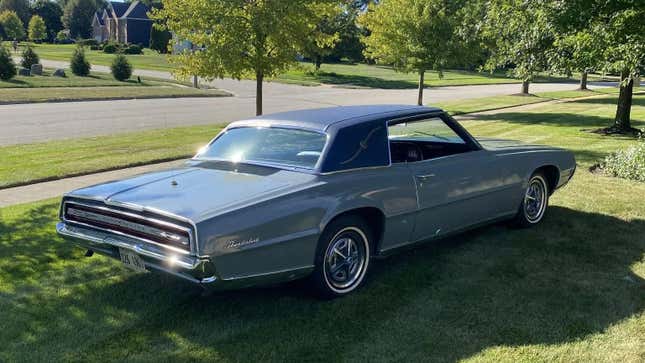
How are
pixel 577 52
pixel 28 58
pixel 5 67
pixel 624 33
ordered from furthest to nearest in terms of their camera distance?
pixel 28 58, pixel 5 67, pixel 577 52, pixel 624 33

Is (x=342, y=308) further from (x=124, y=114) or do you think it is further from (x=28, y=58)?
(x=28, y=58)

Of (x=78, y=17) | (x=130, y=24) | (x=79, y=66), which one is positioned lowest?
(x=79, y=66)

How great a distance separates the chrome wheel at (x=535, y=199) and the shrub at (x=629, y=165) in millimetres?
3509

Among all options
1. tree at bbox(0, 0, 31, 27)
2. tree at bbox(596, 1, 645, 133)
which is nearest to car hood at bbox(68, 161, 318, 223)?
tree at bbox(596, 1, 645, 133)

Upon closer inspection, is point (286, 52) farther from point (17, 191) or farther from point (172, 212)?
point (172, 212)

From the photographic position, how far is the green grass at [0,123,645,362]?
3.76m

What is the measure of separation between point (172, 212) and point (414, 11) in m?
19.4

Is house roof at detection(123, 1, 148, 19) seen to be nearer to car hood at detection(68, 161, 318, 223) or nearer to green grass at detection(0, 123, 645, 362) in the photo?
green grass at detection(0, 123, 645, 362)

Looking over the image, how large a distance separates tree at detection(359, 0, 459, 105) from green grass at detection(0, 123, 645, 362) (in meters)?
16.8

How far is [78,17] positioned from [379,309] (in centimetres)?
11581

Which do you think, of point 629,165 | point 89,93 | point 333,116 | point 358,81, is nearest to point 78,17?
point 358,81

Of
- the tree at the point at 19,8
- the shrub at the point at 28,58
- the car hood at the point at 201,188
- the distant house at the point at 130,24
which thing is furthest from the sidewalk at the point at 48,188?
the tree at the point at 19,8

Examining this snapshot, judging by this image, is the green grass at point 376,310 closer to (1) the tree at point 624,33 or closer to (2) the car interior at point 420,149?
(2) the car interior at point 420,149

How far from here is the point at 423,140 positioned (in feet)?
19.0
